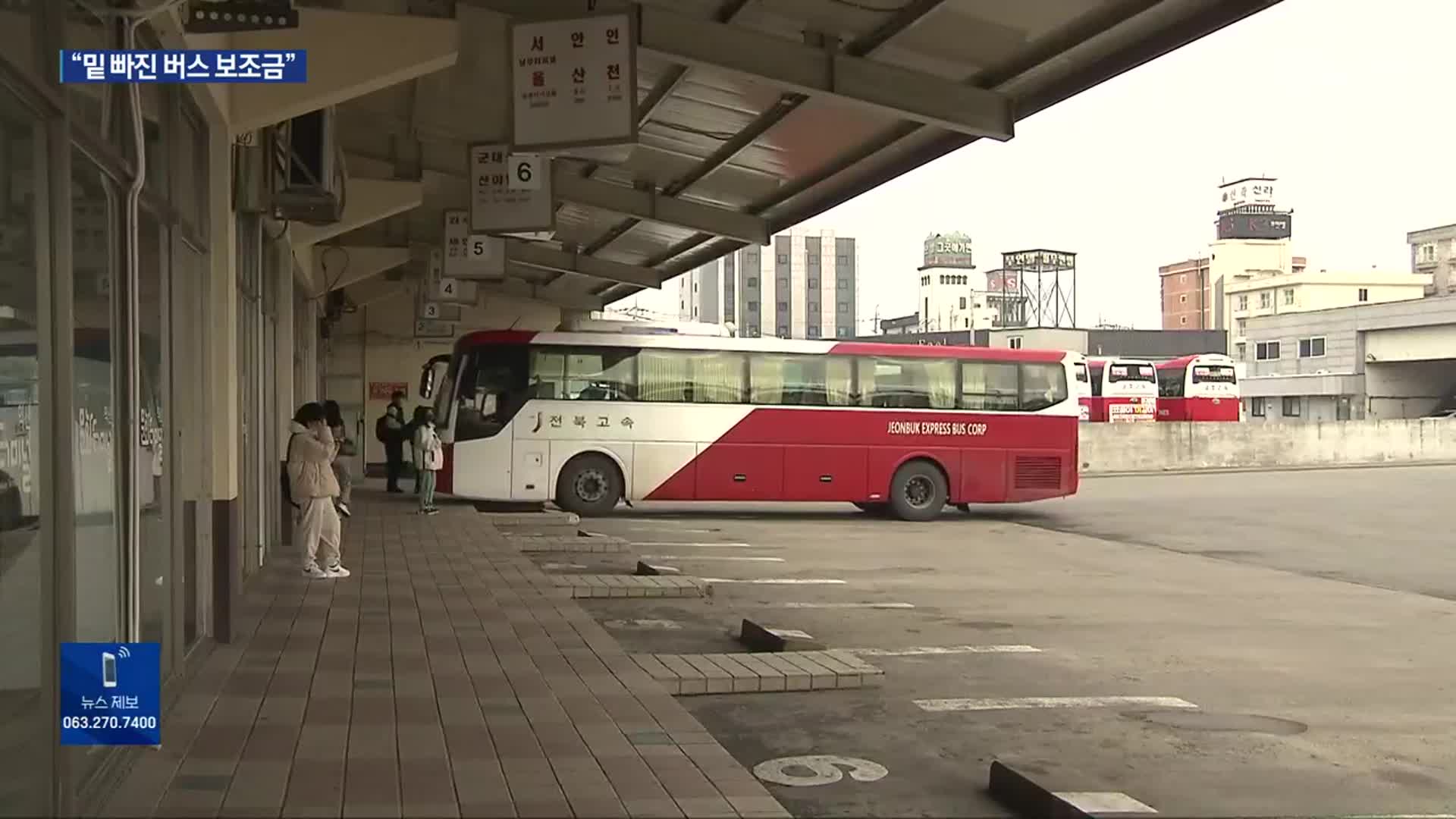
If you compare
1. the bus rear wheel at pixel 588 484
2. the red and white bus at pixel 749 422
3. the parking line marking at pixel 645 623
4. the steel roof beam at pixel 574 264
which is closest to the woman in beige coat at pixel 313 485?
the parking line marking at pixel 645 623

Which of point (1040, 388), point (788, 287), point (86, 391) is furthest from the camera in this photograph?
point (788, 287)

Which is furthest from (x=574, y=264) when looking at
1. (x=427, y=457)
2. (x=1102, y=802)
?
(x=1102, y=802)

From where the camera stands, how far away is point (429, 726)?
6469mm

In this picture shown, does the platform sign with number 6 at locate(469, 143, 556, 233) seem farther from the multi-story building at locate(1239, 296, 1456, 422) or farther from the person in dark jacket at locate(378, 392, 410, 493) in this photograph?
the multi-story building at locate(1239, 296, 1456, 422)

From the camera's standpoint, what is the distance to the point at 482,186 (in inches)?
Answer: 582

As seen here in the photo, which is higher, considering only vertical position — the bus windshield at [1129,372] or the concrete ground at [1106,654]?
the bus windshield at [1129,372]

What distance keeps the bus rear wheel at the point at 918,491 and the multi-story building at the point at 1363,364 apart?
3680 cm

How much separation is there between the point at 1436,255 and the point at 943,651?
84.1 m

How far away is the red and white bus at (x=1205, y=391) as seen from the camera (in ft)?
155

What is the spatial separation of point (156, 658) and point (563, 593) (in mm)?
7522

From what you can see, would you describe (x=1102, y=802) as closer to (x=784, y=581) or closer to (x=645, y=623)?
Answer: (x=645, y=623)

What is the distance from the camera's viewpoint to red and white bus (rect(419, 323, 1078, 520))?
70.3 feet

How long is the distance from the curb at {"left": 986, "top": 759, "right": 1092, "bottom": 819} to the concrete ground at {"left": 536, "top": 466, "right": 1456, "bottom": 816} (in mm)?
85

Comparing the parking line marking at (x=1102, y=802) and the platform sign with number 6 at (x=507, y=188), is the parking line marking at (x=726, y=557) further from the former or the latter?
the parking line marking at (x=1102, y=802)
